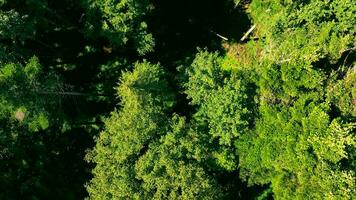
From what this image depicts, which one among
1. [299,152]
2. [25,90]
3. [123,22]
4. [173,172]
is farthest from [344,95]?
[25,90]

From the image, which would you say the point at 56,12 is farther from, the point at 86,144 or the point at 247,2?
the point at 247,2

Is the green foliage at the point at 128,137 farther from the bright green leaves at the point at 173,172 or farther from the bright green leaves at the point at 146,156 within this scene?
the bright green leaves at the point at 173,172

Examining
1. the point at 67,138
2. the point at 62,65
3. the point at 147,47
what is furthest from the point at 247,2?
the point at 67,138

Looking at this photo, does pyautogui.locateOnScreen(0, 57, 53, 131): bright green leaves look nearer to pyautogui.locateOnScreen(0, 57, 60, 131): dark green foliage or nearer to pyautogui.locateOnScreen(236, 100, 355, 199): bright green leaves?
pyautogui.locateOnScreen(0, 57, 60, 131): dark green foliage

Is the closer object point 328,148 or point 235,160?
point 328,148

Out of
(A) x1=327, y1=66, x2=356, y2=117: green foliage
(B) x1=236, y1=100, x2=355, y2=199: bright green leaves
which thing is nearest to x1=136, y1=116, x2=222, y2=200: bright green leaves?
(B) x1=236, y1=100, x2=355, y2=199: bright green leaves
